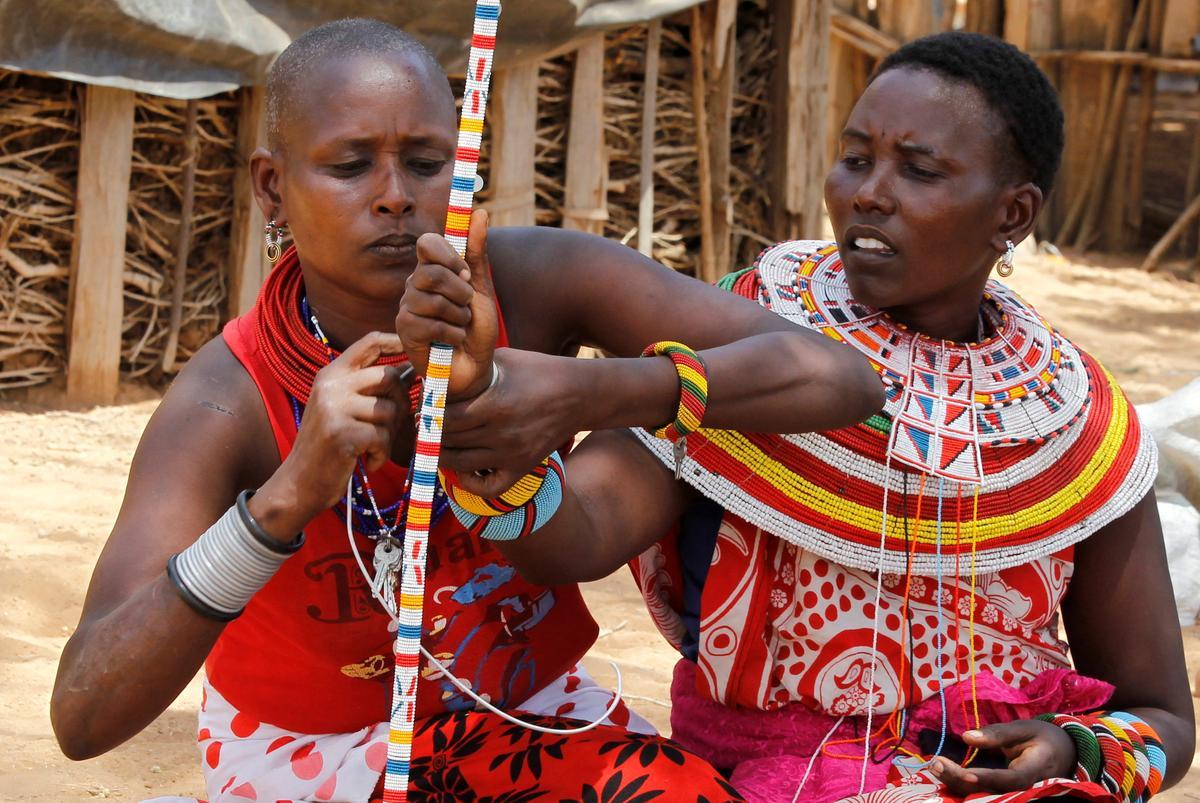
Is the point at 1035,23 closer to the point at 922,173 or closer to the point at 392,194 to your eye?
the point at 922,173

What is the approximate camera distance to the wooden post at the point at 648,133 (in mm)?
7137

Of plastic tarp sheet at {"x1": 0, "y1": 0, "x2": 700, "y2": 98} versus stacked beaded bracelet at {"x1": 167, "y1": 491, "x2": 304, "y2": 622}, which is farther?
plastic tarp sheet at {"x1": 0, "y1": 0, "x2": 700, "y2": 98}

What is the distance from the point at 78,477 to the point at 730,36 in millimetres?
4024

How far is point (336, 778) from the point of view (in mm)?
2289

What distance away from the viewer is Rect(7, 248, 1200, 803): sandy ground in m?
3.21

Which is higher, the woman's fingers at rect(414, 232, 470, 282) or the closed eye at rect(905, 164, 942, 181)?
the closed eye at rect(905, 164, 942, 181)

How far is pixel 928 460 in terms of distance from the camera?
246 centimetres

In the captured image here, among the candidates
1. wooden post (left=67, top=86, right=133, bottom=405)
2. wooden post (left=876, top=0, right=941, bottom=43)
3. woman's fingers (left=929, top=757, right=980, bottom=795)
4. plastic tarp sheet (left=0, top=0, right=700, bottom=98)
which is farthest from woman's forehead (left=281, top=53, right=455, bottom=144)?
wooden post (left=876, top=0, right=941, bottom=43)

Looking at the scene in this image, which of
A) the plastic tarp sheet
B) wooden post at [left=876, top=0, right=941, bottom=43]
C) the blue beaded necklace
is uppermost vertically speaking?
wooden post at [left=876, top=0, right=941, bottom=43]

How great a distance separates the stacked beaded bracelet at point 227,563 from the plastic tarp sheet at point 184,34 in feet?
12.7

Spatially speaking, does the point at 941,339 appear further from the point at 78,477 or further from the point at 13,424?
the point at 13,424

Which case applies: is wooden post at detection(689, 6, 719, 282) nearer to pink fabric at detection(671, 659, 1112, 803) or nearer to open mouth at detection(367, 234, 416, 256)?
pink fabric at detection(671, 659, 1112, 803)

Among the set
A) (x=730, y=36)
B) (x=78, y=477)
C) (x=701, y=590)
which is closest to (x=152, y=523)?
(x=701, y=590)

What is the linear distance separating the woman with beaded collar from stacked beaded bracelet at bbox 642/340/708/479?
0.88ft
